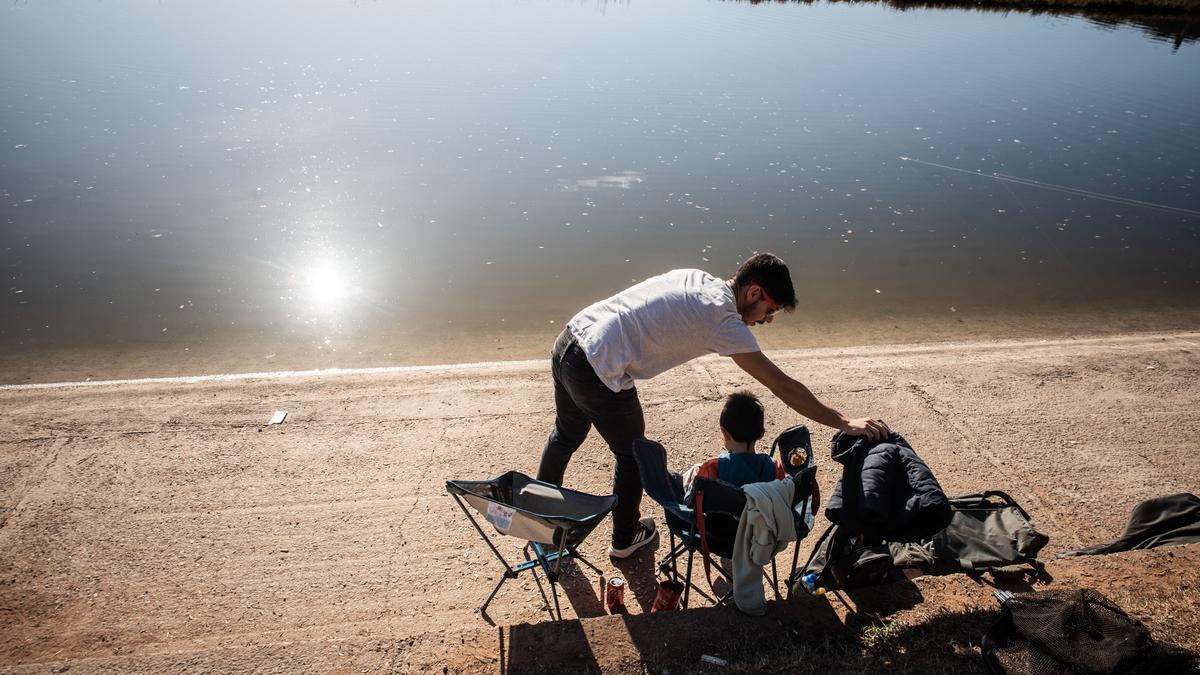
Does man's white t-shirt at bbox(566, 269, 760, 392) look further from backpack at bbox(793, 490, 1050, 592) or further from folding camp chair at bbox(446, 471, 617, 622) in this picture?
backpack at bbox(793, 490, 1050, 592)

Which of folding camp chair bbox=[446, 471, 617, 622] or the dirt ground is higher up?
folding camp chair bbox=[446, 471, 617, 622]

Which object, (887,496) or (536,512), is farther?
(536,512)

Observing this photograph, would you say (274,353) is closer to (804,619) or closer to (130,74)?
(804,619)

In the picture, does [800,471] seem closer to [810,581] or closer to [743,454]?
[743,454]

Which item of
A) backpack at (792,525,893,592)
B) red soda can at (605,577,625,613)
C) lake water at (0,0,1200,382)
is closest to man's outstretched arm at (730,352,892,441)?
backpack at (792,525,893,592)

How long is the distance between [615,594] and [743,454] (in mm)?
923

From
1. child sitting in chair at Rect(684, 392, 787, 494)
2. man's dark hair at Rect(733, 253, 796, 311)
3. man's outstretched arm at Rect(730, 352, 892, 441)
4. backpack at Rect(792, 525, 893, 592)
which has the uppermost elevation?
man's dark hair at Rect(733, 253, 796, 311)

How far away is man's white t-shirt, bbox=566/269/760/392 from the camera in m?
3.00

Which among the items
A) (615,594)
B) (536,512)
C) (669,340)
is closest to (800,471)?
(669,340)

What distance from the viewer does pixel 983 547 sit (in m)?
3.68

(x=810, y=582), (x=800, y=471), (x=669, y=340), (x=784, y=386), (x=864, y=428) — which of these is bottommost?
(x=810, y=582)

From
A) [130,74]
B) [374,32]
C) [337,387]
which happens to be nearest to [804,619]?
[337,387]

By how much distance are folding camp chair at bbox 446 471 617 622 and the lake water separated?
398 cm

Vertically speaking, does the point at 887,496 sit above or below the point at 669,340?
below
